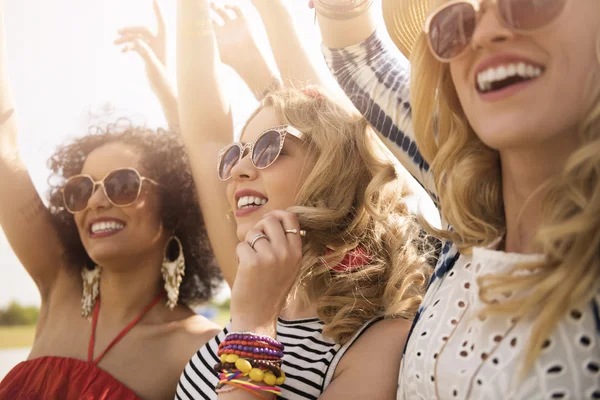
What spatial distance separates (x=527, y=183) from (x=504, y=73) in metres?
0.24

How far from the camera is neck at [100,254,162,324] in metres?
2.65

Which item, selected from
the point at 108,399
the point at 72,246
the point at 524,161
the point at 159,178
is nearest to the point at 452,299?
the point at 524,161

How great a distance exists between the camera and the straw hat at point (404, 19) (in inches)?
63.2

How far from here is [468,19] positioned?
44.9 inches

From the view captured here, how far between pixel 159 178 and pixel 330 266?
1.27 meters

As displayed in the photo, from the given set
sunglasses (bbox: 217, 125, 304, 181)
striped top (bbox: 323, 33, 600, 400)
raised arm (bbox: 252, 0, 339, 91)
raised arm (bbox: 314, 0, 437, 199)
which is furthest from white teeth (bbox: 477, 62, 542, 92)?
raised arm (bbox: 252, 0, 339, 91)

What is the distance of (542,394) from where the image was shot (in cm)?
96

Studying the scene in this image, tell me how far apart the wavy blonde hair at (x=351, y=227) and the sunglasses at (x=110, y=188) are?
908 millimetres

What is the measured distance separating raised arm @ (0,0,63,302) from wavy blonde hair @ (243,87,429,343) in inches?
55.1

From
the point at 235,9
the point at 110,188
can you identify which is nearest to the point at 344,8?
the point at 110,188

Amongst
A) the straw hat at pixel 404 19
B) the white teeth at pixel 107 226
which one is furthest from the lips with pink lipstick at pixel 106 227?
the straw hat at pixel 404 19

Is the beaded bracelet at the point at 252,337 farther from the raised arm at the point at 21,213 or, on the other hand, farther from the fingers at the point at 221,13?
the fingers at the point at 221,13

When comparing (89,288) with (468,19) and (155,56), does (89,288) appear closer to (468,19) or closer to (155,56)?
(155,56)

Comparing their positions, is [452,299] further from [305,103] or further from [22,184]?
[22,184]
